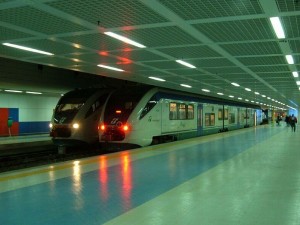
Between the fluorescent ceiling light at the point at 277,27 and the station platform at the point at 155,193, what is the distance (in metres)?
3.14

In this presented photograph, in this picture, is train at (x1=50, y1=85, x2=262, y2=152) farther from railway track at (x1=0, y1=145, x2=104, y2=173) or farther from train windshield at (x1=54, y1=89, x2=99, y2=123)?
railway track at (x1=0, y1=145, x2=104, y2=173)

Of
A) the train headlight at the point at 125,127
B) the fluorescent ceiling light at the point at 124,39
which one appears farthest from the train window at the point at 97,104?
the fluorescent ceiling light at the point at 124,39

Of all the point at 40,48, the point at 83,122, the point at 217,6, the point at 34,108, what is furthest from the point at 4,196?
the point at 34,108

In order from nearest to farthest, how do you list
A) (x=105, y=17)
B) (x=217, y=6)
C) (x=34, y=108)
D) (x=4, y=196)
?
(x=4, y=196) < (x=217, y=6) < (x=105, y=17) < (x=34, y=108)

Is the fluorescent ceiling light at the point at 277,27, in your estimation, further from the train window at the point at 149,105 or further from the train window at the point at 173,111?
the train window at the point at 173,111

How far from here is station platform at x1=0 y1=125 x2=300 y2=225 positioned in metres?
4.58

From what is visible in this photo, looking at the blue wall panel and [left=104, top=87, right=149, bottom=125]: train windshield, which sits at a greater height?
[left=104, top=87, right=149, bottom=125]: train windshield

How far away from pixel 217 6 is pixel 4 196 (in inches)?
190

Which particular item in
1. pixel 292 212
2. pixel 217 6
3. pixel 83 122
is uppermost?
pixel 217 6

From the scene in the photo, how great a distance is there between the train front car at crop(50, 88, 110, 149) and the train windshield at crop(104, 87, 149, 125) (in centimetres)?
108

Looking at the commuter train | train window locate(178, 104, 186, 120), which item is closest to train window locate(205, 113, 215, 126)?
the commuter train

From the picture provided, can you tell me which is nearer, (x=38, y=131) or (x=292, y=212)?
(x=292, y=212)

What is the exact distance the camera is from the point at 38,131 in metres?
26.6

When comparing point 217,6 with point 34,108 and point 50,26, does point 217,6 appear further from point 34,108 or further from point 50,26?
point 34,108
